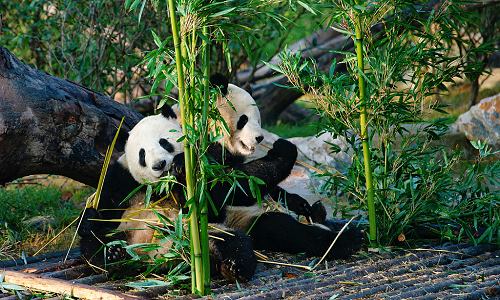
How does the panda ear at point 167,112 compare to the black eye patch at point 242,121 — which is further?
the black eye patch at point 242,121

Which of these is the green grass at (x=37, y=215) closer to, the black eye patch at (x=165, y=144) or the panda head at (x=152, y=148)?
the panda head at (x=152, y=148)

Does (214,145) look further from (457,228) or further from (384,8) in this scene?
(457,228)

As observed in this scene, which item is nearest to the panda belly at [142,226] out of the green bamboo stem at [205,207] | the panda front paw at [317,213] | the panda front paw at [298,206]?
the green bamboo stem at [205,207]

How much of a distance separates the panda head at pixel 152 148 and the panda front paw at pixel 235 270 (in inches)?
20.8

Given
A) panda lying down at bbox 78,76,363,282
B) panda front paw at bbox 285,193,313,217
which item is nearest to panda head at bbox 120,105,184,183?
panda lying down at bbox 78,76,363,282

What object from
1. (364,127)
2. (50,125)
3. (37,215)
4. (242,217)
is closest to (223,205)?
(242,217)

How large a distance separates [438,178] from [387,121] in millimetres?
382

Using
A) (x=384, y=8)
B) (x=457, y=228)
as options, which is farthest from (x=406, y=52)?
(x=457, y=228)

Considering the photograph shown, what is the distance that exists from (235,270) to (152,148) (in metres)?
0.69

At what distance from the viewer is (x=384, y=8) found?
2.24m

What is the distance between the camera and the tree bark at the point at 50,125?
2477mm

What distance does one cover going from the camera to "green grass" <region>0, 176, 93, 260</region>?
2951mm

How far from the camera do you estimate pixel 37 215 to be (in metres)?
3.67

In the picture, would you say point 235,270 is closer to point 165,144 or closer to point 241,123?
point 165,144
